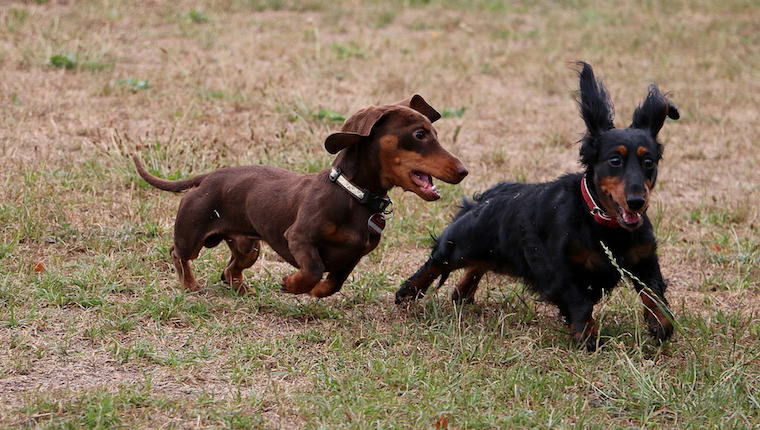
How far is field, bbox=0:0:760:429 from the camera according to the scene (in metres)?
3.31

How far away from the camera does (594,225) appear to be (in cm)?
383

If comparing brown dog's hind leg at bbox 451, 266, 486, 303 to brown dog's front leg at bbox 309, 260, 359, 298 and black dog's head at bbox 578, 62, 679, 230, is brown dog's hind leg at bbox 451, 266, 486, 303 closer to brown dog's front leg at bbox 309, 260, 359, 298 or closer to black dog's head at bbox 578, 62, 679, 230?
brown dog's front leg at bbox 309, 260, 359, 298

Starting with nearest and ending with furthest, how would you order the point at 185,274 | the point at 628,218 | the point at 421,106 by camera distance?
the point at 628,218
the point at 421,106
the point at 185,274

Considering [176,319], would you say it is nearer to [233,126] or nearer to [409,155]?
[409,155]

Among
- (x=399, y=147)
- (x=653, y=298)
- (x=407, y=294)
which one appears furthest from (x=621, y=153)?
(x=407, y=294)

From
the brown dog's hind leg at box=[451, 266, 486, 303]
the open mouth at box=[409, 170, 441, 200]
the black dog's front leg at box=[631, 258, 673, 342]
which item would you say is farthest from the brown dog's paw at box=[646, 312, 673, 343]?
the open mouth at box=[409, 170, 441, 200]

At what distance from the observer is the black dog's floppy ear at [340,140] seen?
3.73 metres

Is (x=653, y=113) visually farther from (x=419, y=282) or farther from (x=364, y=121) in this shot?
(x=419, y=282)

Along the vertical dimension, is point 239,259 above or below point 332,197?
below

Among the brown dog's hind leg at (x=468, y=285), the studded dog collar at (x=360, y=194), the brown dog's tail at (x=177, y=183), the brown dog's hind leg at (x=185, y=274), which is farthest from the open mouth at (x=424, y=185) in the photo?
the brown dog's hind leg at (x=185, y=274)

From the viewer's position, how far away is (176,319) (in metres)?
4.04

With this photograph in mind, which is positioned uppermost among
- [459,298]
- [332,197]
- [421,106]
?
[421,106]

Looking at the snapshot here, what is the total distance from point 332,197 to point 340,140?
28cm

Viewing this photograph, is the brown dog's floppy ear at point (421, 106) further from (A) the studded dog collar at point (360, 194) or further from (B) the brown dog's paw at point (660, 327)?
(B) the brown dog's paw at point (660, 327)
